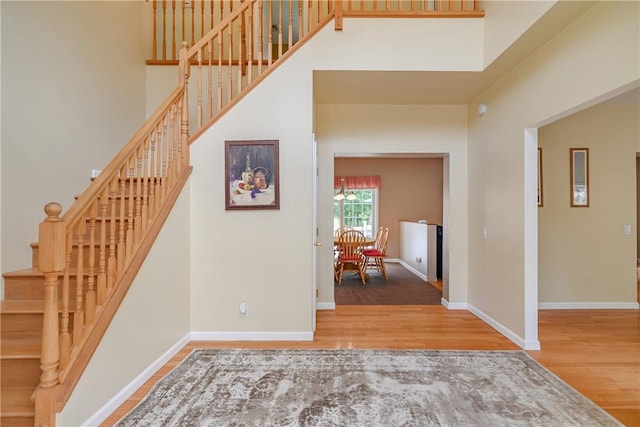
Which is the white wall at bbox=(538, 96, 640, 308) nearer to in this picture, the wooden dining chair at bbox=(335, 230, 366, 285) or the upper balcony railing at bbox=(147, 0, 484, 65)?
the upper balcony railing at bbox=(147, 0, 484, 65)

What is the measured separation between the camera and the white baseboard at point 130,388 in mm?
1780

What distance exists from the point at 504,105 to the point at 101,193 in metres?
3.60

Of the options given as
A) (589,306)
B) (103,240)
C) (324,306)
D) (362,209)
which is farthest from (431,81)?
(362,209)

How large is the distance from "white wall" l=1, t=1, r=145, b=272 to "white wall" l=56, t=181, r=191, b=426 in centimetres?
92

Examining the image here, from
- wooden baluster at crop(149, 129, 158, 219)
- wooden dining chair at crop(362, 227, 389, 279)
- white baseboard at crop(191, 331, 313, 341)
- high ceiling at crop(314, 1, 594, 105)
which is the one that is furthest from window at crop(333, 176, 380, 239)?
wooden baluster at crop(149, 129, 158, 219)

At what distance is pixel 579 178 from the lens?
390 centimetres

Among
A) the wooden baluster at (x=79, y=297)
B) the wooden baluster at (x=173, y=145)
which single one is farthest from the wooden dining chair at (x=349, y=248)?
the wooden baluster at (x=79, y=297)

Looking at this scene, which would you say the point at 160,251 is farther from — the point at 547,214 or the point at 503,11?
the point at 547,214

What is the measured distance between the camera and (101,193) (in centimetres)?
188

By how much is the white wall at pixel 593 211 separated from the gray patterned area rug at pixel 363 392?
6.54 ft

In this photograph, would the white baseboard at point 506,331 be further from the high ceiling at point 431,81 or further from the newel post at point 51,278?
the newel post at point 51,278

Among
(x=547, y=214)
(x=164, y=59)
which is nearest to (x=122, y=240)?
(x=164, y=59)

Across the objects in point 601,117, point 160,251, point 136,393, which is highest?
point 601,117

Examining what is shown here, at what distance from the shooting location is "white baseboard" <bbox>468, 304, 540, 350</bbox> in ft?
9.15
